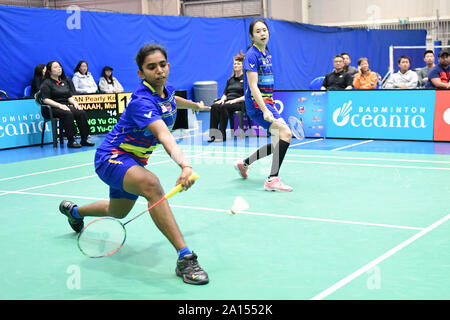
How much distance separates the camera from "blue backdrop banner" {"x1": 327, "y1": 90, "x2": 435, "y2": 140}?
10.2 meters

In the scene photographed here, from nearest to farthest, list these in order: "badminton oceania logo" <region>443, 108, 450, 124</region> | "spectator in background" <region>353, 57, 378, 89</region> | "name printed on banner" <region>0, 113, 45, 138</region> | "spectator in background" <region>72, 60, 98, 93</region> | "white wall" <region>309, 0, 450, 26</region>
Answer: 1. "badminton oceania logo" <region>443, 108, 450, 124</region>
2. "name printed on banner" <region>0, 113, 45, 138</region>
3. "spectator in background" <region>353, 57, 378, 89</region>
4. "spectator in background" <region>72, 60, 98, 93</region>
5. "white wall" <region>309, 0, 450, 26</region>

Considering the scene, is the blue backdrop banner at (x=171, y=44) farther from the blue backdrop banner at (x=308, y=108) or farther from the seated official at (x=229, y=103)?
the blue backdrop banner at (x=308, y=108)

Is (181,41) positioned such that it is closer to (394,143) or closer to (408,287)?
(394,143)

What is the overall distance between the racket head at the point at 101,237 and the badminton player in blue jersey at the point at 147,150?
0.26 metres

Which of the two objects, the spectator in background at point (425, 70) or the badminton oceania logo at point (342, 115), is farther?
the spectator in background at point (425, 70)

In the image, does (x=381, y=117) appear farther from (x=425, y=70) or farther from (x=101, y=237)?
(x=101, y=237)

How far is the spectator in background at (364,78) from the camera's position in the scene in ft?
39.3

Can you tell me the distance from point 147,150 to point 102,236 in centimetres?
69

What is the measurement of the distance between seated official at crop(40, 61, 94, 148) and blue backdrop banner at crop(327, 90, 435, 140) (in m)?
4.75

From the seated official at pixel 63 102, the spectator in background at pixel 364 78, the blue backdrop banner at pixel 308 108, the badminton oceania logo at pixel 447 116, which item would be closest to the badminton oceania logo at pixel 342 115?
the blue backdrop banner at pixel 308 108

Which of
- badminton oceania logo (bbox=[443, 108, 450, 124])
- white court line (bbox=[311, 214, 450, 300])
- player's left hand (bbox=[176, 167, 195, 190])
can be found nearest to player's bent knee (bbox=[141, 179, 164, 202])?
player's left hand (bbox=[176, 167, 195, 190])

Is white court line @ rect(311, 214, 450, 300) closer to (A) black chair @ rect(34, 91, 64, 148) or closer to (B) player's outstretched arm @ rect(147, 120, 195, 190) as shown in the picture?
(B) player's outstretched arm @ rect(147, 120, 195, 190)

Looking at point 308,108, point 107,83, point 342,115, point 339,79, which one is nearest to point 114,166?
point 342,115
